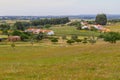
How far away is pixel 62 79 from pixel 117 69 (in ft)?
13.6

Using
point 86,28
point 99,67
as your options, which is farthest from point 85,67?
point 86,28

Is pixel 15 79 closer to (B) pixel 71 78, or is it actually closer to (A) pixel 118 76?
(B) pixel 71 78

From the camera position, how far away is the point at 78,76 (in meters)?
13.1

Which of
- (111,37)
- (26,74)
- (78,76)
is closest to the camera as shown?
(78,76)

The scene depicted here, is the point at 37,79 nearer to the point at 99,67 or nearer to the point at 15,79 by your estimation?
the point at 15,79

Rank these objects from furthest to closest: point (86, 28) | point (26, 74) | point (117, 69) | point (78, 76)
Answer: point (86, 28)
point (117, 69)
point (26, 74)
point (78, 76)

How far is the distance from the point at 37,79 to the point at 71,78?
55.1 inches

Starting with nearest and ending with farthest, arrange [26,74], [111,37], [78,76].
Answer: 1. [78,76]
2. [26,74]
3. [111,37]

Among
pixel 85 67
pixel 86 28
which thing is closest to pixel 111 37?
pixel 85 67

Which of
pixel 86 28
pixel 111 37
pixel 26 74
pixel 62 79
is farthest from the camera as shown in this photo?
pixel 86 28

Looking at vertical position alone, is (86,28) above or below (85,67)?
below

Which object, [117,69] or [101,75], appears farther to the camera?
[117,69]

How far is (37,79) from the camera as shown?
12445 mm

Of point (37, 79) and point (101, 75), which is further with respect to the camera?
point (101, 75)
